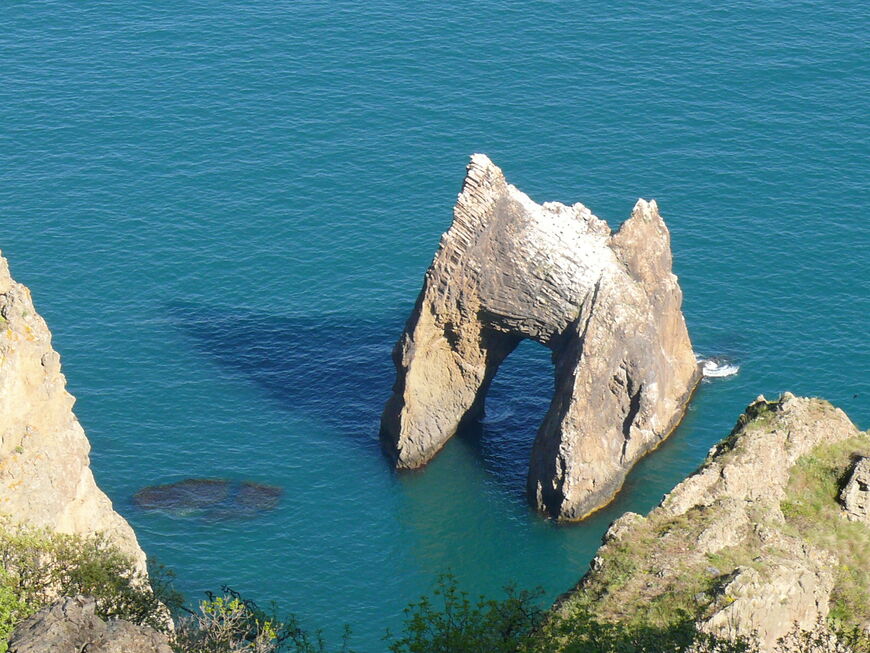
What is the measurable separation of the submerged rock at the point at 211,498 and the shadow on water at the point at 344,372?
25.1 ft

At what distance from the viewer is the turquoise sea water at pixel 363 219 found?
261 ft

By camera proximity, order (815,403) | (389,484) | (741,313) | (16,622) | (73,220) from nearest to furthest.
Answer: (16,622)
(815,403)
(389,484)
(741,313)
(73,220)

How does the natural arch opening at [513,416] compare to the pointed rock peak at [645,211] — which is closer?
the pointed rock peak at [645,211]

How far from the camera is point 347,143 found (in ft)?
376

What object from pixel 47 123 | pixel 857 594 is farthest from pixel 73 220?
pixel 857 594

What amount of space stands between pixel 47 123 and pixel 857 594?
83.8m

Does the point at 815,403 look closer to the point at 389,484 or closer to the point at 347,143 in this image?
the point at 389,484

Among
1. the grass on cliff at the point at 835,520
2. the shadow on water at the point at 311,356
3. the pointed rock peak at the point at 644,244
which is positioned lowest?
the shadow on water at the point at 311,356

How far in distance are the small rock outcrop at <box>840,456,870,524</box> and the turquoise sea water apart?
770 inches

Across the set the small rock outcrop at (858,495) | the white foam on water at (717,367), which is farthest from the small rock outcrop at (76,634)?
the white foam on water at (717,367)

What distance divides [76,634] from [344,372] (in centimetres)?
5183

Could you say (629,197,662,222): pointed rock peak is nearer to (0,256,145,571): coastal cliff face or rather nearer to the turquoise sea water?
the turquoise sea water

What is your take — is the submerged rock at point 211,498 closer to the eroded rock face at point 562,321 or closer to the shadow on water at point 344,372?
the shadow on water at point 344,372

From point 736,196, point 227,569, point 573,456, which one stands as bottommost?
point 227,569
